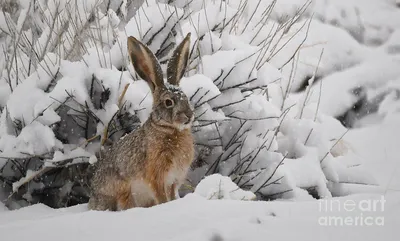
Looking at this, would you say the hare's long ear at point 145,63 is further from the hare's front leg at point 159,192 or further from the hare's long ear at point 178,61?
the hare's front leg at point 159,192

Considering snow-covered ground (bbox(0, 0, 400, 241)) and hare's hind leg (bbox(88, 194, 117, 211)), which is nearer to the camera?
snow-covered ground (bbox(0, 0, 400, 241))

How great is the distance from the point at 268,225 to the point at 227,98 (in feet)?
5.54

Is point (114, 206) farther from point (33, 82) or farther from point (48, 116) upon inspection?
point (33, 82)

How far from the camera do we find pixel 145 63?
3375mm

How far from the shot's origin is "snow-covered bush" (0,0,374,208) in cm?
381

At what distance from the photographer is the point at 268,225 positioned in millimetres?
2453

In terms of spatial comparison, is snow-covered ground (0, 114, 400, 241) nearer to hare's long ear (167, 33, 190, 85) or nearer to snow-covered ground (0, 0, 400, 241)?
snow-covered ground (0, 0, 400, 241)

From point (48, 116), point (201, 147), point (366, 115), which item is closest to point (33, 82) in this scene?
point (48, 116)

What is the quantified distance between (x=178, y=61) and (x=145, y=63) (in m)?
0.17

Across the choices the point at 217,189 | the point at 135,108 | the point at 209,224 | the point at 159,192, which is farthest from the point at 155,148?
the point at 209,224

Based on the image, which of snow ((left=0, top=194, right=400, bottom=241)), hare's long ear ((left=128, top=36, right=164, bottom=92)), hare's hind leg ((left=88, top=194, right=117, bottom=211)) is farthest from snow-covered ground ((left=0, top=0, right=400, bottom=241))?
hare's long ear ((left=128, top=36, right=164, bottom=92))

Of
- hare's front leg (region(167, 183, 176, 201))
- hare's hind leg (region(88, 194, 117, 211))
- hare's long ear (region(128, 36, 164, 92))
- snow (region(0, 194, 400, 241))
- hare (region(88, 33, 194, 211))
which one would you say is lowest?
snow (region(0, 194, 400, 241))

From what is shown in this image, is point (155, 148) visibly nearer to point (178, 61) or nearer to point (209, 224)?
point (178, 61)

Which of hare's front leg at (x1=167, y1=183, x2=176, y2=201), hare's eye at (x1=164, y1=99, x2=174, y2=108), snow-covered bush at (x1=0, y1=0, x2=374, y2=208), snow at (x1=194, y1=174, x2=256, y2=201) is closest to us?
snow at (x1=194, y1=174, x2=256, y2=201)
